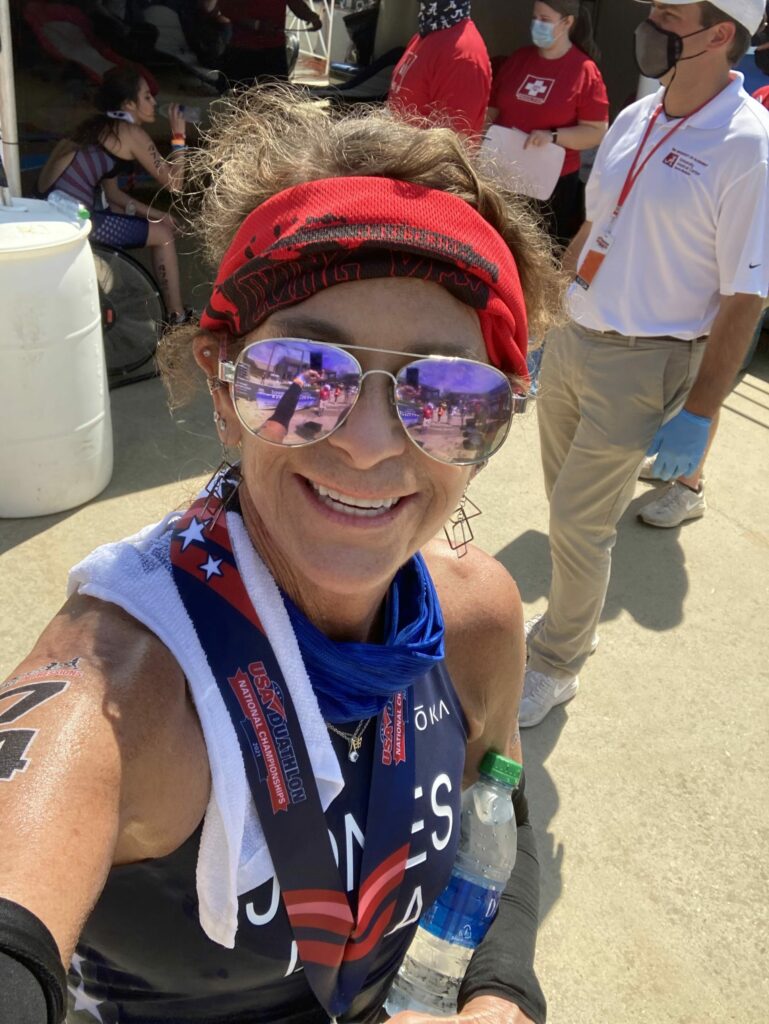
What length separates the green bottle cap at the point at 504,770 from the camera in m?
1.61

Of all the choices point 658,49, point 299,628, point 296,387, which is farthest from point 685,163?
point 299,628

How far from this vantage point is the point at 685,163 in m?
2.73

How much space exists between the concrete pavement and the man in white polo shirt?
370 millimetres

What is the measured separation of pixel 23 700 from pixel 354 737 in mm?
483

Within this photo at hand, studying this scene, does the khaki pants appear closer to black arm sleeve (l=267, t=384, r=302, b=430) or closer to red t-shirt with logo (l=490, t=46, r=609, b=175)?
black arm sleeve (l=267, t=384, r=302, b=430)

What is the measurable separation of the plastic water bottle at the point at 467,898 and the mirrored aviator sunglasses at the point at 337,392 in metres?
0.68

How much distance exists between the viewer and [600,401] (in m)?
3.06

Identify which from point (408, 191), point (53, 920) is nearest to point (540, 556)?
point (408, 191)

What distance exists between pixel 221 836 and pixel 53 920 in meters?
0.28

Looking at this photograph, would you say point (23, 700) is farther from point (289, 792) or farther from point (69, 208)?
point (69, 208)

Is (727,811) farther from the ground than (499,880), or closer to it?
closer to it

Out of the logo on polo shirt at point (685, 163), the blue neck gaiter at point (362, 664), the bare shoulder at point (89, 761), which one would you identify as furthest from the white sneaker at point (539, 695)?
the bare shoulder at point (89, 761)

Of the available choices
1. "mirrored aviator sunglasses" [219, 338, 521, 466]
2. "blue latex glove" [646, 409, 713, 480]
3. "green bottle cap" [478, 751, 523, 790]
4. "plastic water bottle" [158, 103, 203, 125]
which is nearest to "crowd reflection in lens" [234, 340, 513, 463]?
"mirrored aviator sunglasses" [219, 338, 521, 466]

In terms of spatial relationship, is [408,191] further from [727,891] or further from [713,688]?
[713,688]
